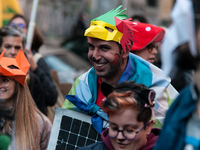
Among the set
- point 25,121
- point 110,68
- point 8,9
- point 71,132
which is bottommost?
point 25,121

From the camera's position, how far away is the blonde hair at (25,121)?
3.10m

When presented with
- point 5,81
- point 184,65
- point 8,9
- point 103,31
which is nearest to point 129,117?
point 184,65

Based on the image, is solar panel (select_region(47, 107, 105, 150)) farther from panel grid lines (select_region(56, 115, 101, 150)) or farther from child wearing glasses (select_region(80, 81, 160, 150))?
child wearing glasses (select_region(80, 81, 160, 150))

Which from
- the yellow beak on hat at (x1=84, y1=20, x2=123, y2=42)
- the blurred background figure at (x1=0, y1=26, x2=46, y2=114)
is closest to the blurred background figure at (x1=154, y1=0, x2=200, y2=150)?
the yellow beak on hat at (x1=84, y1=20, x2=123, y2=42)

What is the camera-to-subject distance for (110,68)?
3117mm

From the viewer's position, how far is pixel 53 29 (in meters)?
A: 15.8

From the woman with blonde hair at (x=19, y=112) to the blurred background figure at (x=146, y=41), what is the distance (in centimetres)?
133

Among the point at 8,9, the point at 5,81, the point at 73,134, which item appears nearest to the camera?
the point at 73,134

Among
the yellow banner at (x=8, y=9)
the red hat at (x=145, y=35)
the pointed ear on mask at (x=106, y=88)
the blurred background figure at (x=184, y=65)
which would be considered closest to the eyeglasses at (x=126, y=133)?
the pointed ear on mask at (x=106, y=88)

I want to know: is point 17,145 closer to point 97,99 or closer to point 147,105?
point 97,99

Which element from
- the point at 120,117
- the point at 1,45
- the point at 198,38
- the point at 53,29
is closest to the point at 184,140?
the point at 198,38

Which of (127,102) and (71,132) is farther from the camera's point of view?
(71,132)

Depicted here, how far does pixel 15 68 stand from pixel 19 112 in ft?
1.40

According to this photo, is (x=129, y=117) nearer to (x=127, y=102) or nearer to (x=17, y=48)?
(x=127, y=102)
